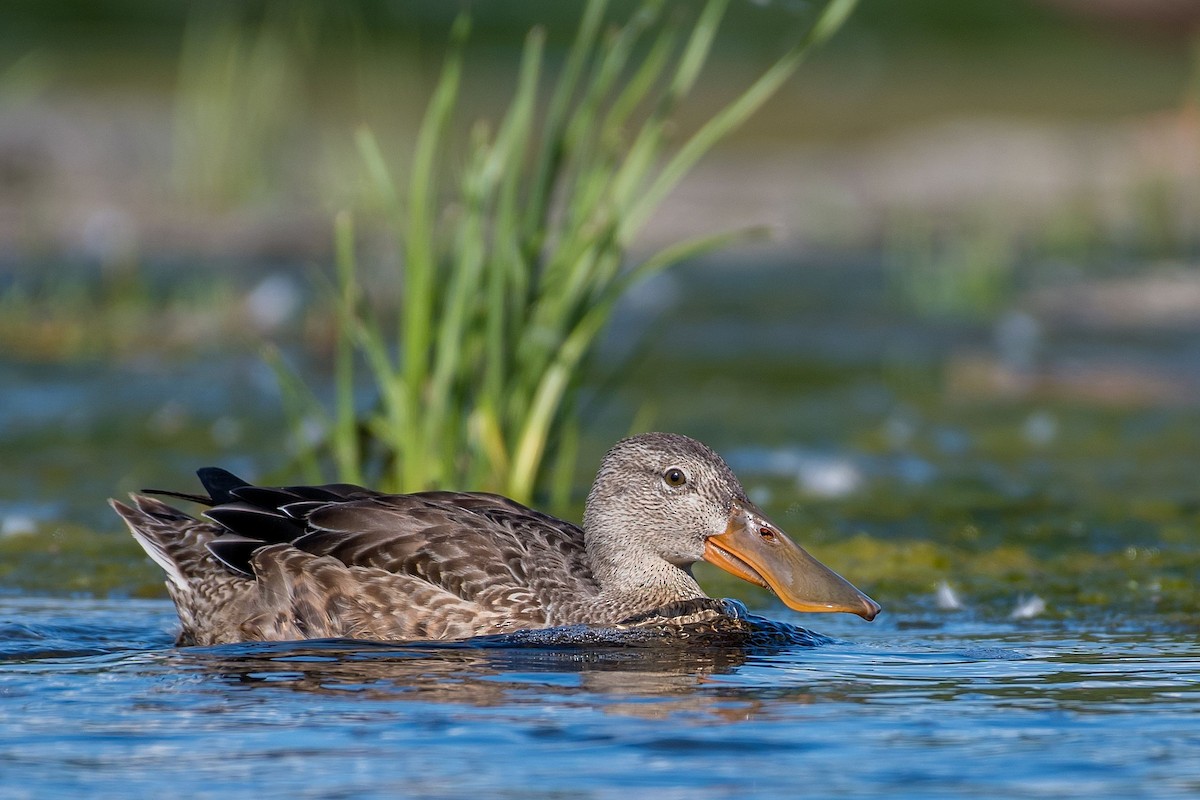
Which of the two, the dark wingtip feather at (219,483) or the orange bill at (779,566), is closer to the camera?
the orange bill at (779,566)

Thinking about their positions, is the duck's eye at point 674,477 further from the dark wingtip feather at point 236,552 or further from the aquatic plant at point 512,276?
the dark wingtip feather at point 236,552

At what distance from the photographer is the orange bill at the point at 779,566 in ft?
20.4

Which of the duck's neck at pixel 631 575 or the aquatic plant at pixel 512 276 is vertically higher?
the aquatic plant at pixel 512 276

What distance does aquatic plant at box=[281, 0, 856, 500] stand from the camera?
24.4 feet

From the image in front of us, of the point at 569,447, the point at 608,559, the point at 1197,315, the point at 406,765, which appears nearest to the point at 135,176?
the point at 1197,315

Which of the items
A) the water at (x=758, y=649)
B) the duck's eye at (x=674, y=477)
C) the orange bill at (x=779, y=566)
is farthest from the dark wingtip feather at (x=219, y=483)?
the orange bill at (x=779, y=566)

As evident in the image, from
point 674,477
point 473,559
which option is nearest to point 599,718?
point 473,559

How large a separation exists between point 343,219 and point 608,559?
174 cm

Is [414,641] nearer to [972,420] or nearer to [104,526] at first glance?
[104,526]

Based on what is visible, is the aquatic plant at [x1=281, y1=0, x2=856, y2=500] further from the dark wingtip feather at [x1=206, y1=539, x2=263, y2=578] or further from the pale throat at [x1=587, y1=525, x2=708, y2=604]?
the pale throat at [x1=587, y1=525, x2=708, y2=604]

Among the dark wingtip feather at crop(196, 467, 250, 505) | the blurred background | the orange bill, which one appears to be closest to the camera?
the orange bill

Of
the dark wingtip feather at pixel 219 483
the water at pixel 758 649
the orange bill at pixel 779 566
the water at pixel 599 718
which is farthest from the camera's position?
the dark wingtip feather at pixel 219 483

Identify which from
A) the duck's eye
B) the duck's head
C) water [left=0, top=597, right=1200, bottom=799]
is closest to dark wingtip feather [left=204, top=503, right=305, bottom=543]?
water [left=0, top=597, right=1200, bottom=799]

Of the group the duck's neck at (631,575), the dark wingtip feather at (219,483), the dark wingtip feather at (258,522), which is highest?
the dark wingtip feather at (219,483)
